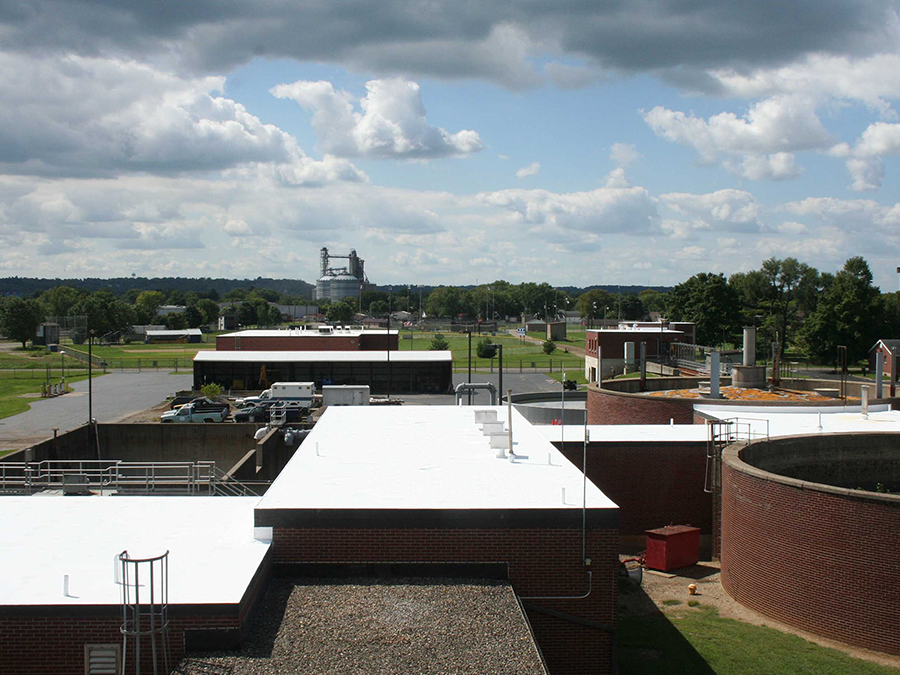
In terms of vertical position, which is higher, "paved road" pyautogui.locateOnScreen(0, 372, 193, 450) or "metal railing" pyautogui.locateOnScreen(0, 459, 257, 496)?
"metal railing" pyautogui.locateOnScreen(0, 459, 257, 496)

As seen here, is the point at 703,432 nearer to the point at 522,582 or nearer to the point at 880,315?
the point at 522,582

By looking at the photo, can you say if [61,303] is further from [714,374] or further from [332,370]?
[714,374]

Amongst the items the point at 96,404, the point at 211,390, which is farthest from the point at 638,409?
the point at 96,404

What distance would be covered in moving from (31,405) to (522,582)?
57834 millimetres

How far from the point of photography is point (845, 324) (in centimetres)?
8988

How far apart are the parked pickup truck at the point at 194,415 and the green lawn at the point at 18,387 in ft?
47.7

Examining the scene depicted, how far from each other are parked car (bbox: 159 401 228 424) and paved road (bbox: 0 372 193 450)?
20.1 ft

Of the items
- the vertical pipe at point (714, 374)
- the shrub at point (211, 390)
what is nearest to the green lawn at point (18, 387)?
the shrub at point (211, 390)

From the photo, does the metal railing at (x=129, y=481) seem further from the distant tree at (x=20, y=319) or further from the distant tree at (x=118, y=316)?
the distant tree at (x=118, y=316)

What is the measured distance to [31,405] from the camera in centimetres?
6175

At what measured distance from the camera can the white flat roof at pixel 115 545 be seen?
12523 millimetres

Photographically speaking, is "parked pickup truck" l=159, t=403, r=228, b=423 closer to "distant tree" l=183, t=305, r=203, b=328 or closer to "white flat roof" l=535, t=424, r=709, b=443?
"white flat roof" l=535, t=424, r=709, b=443

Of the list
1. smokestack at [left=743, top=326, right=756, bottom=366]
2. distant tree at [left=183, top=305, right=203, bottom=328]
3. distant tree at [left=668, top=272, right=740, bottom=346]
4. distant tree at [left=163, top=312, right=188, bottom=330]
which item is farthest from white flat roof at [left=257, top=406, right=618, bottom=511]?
distant tree at [left=183, top=305, right=203, bottom=328]

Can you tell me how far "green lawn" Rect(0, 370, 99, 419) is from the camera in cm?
6019
